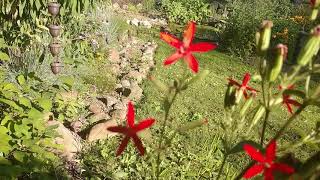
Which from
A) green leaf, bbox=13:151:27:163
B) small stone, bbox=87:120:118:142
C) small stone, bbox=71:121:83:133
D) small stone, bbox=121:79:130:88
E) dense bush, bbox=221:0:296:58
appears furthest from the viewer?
A: dense bush, bbox=221:0:296:58

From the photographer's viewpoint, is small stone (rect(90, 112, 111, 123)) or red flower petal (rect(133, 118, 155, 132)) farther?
small stone (rect(90, 112, 111, 123))

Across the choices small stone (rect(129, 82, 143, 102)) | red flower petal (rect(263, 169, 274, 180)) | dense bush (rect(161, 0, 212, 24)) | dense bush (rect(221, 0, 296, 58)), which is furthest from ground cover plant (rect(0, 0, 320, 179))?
dense bush (rect(161, 0, 212, 24))

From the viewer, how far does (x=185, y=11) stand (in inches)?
432

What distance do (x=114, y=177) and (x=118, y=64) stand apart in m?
3.15

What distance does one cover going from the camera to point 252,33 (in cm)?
773

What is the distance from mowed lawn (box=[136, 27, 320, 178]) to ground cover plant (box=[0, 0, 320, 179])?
0.01 m

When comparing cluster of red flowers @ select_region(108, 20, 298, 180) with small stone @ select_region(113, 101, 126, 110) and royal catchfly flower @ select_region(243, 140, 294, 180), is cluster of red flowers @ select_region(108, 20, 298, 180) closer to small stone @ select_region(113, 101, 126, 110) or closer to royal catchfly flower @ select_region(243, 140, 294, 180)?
royal catchfly flower @ select_region(243, 140, 294, 180)

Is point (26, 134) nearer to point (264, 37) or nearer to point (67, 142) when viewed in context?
point (67, 142)

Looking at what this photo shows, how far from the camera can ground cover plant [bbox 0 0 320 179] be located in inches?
33.8

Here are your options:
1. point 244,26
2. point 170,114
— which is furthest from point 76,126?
point 244,26

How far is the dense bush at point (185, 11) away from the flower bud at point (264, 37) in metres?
9.99

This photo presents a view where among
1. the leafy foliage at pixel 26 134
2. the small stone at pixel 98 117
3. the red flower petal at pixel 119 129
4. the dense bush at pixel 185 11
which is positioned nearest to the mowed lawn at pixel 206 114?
the small stone at pixel 98 117

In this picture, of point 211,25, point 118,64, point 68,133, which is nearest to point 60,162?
point 68,133

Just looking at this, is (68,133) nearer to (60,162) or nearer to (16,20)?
(60,162)
